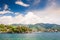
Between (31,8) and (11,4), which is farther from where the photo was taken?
(31,8)

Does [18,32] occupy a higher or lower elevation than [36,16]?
lower

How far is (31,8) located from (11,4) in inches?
93.2

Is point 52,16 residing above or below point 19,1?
below

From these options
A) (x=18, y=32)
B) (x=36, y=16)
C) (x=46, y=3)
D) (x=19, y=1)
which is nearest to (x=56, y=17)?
(x=36, y=16)

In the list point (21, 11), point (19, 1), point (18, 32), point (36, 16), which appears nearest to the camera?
point (19, 1)

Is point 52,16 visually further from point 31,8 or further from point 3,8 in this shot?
point 3,8

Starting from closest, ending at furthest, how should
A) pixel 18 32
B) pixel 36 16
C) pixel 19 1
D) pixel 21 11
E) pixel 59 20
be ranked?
1. pixel 19 1
2. pixel 21 11
3. pixel 36 16
4. pixel 59 20
5. pixel 18 32

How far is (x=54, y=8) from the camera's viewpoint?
11898 mm

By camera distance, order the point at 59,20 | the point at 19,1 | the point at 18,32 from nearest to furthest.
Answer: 1. the point at 19,1
2. the point at 59,20
3. the point at 18,32

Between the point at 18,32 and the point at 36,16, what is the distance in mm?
10186

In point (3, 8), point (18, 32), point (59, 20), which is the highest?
point (3, 8)

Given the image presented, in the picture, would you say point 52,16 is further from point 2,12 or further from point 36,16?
point 2,12

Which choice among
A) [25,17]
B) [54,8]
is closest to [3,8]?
[25,17]

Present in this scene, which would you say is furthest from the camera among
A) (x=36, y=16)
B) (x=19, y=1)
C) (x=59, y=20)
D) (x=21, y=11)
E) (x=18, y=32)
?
(x=18, y=32)
